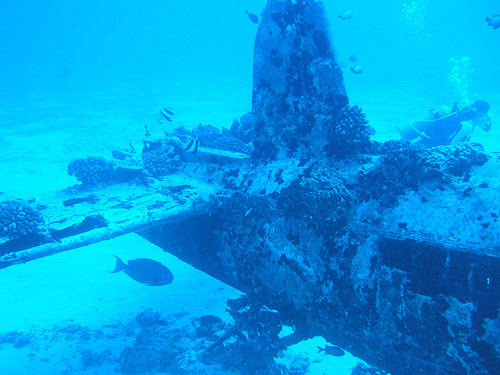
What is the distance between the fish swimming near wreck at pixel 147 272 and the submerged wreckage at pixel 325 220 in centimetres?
96

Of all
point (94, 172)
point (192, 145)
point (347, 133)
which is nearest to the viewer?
point (347, 133)

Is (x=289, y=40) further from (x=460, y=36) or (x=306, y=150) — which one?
(x=460, y=36)

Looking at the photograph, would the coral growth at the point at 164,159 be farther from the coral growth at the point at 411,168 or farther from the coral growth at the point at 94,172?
the coral growth at the point at 411,168

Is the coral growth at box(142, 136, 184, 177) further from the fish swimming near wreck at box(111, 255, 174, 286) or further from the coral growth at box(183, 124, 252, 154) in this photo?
the fish swimming near wreck at box(111, 255, 174, 286)

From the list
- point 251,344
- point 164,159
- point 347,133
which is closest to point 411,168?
point 347,133

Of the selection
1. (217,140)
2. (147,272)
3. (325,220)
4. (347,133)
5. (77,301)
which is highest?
→ (347,133)

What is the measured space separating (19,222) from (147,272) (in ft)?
10.4

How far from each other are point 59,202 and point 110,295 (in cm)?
344

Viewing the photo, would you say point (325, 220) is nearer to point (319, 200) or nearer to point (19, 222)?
point (319, 200)

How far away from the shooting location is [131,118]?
22.8m

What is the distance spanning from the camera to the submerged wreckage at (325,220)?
323 cm

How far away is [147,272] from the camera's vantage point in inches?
267

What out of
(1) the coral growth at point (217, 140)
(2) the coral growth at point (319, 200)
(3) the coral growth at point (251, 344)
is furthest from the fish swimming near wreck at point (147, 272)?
(2) the coral growth at point (319, 200)

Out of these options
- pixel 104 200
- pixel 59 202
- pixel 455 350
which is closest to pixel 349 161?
pixel 455 350
